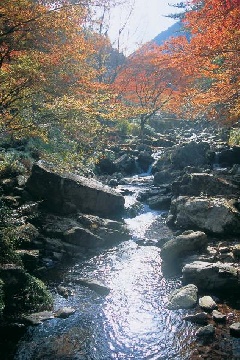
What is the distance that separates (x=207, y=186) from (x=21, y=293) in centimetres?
1159

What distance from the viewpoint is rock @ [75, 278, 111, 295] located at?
9.98 m

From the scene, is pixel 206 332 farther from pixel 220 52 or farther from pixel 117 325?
pixel 220 52

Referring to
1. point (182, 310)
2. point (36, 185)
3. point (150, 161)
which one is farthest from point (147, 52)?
point (182, 310)

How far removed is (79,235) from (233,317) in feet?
23.2

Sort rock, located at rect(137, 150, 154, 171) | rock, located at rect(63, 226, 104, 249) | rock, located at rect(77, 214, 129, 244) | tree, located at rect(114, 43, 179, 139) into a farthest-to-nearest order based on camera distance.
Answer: tree, located at rect(114, 43, 179, 139)
rock, located at rect(137, 150, 154, 171)
rock, located at rect(77, 214, 129, 244)
rock, located at rect(63, 226, 104, 249)

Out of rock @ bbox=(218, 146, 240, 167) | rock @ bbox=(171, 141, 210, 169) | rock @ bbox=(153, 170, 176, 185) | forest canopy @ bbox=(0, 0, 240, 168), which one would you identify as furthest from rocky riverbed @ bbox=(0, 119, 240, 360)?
rock @ bbox=(171, 141, 210, 169)

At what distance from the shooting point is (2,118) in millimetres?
11039

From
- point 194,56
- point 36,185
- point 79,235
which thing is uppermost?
point 194,56

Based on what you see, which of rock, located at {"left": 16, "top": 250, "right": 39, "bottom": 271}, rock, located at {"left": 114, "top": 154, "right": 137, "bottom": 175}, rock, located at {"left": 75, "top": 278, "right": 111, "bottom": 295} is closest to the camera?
rock, located at {"left": 75, "top": 278, "right": 111, "bottom": 295}

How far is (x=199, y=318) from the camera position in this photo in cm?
827

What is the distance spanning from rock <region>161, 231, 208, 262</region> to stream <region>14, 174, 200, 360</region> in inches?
22.7

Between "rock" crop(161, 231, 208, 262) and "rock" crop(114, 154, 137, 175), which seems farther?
"rock" crop(114, 154, 137, 175)

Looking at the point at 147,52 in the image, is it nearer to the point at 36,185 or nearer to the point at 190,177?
the point at 190,177

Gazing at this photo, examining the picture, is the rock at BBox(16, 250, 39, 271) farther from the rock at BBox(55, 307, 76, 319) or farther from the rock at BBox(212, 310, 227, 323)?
the rock at BBox(212, 310, 227, 323)
